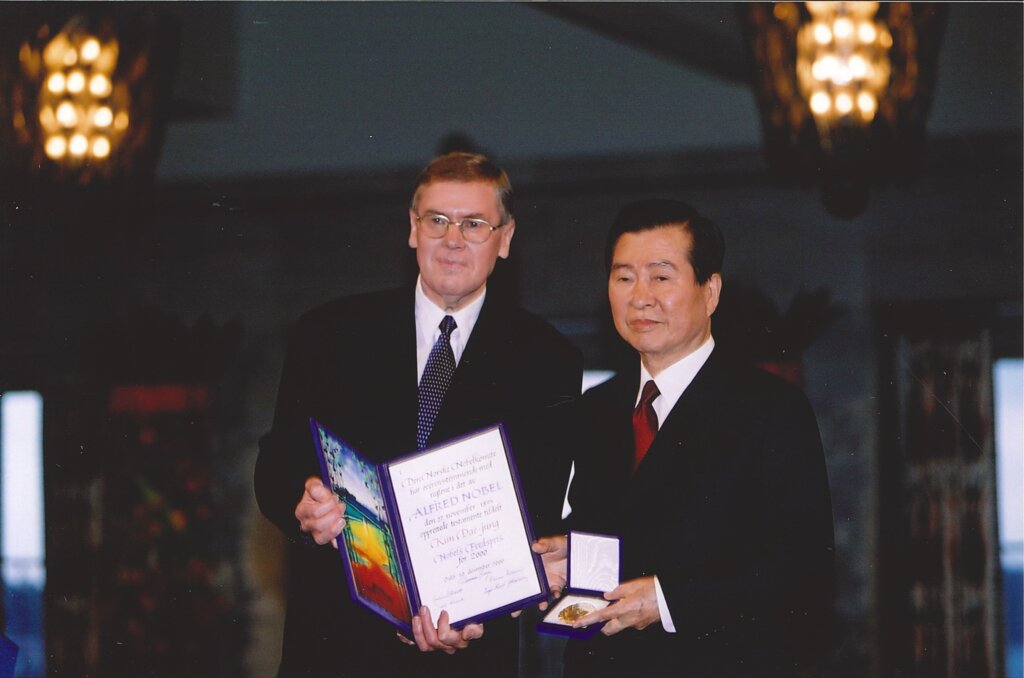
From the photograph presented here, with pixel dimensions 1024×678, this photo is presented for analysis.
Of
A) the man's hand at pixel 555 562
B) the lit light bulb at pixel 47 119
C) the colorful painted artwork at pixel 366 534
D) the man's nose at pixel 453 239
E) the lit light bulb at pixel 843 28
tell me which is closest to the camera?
the colorful painted artwork at pixel 366 534

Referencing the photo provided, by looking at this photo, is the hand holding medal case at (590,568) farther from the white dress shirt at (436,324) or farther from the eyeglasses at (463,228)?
the eyeglasses at (463,228)

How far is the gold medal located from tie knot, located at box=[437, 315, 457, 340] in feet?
2.66

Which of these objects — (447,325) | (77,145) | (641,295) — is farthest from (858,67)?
(77,145)

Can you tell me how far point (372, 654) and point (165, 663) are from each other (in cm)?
101

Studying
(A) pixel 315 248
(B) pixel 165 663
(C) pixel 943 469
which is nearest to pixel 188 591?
(B) pixel 165 663

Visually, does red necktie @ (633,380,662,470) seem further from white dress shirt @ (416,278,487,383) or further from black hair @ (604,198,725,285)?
white dress shirt @ (416,278,487,383)

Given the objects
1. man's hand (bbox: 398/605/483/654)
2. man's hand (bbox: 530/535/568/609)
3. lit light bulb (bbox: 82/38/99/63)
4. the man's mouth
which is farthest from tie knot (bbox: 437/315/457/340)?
lit light bulb (bbox: 82/38/99/63)

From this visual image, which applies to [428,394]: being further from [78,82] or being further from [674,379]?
[78,82]

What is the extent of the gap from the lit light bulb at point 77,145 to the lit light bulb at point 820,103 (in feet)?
7.81

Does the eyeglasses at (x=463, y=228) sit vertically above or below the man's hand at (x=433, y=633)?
above

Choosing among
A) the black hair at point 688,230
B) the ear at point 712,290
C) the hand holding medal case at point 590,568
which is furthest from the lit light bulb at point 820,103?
the hand holding medal case at point 590,568

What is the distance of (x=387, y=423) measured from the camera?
281cm

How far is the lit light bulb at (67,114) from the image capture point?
3449 mm

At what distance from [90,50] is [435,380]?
173cm
